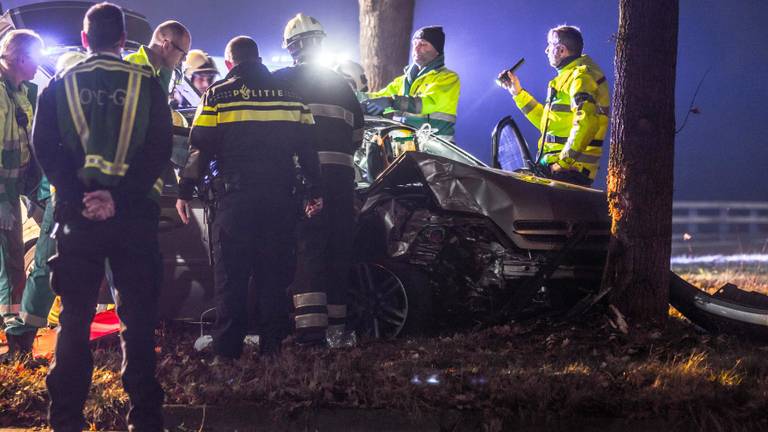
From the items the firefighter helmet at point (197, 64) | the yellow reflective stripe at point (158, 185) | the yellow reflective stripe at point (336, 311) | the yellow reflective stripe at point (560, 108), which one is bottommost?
the yellow reflective stripe at point (336, 311)

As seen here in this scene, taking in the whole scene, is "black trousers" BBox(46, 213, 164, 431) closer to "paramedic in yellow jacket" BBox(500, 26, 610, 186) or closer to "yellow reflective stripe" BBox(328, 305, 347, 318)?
"yellow reflective stripe" BBox(328, 305, 347, 318)

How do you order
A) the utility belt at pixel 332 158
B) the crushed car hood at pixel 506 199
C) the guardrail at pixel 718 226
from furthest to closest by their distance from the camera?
the guardrail at pixel 718 226
the utility belt at pixel 332 158
the crushed car hood at pixel 506 199

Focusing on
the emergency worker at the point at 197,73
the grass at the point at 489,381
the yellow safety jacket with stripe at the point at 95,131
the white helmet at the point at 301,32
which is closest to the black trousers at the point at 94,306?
the yellow safety jacket with stripe at the point at 95,131

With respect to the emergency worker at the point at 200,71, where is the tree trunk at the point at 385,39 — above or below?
above

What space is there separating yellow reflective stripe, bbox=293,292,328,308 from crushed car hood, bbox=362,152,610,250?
0.91 m

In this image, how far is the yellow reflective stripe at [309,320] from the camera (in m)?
5.35

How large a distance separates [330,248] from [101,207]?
2105 millimetres

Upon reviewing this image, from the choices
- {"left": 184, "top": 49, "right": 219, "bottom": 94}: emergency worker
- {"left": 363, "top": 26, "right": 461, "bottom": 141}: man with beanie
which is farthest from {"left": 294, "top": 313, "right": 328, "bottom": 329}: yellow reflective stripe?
{"left": 184, "top": 49, "right": 219, "bottom": 94}: emergency worker

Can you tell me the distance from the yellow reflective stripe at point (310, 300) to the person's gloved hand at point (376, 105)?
2126mm

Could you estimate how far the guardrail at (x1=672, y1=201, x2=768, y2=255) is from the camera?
18.7m

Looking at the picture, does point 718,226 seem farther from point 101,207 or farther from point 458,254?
point 101,207

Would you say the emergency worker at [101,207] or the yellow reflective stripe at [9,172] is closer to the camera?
the emergency worker at [101,207]

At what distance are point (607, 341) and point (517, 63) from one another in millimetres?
2806

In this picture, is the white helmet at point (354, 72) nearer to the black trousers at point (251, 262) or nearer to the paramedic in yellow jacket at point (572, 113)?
the paramedic in yellow jacket at point (572, 113)
